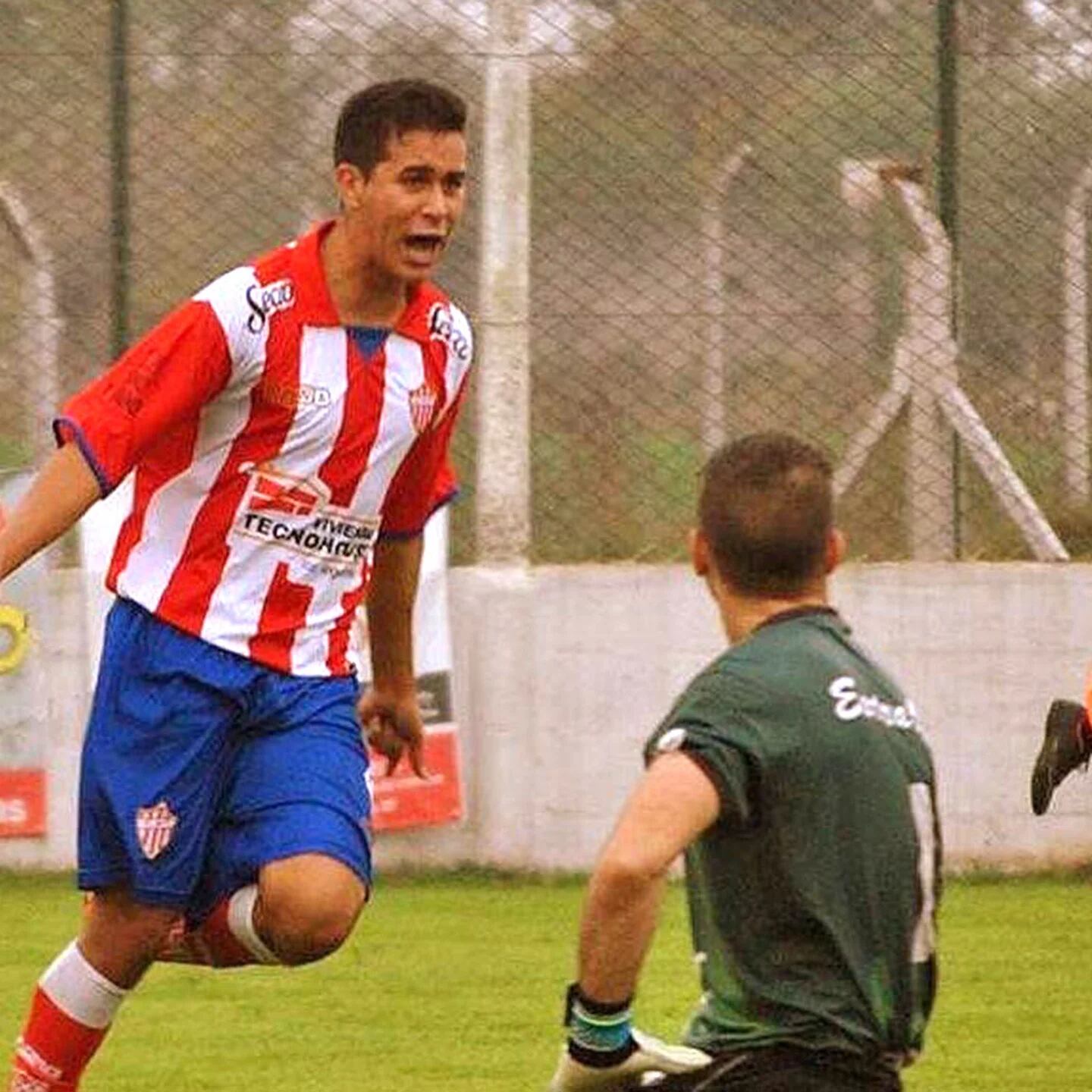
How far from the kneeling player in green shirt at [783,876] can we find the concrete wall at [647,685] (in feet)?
21.1

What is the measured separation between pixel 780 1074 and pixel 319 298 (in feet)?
8.53

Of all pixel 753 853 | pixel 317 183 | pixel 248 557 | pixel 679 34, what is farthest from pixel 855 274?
pixel 753 853

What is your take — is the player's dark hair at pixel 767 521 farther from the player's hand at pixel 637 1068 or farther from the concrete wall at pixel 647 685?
the concrete wall at pixel 647 685

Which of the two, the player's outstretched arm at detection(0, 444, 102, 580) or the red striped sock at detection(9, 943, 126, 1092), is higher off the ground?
the player's outstretched arm at detection(0, 444, 102, 580)

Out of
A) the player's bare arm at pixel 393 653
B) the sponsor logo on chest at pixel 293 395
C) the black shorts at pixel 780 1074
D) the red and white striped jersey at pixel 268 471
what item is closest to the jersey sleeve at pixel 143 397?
the red and white striped jersey at pixel 268 471

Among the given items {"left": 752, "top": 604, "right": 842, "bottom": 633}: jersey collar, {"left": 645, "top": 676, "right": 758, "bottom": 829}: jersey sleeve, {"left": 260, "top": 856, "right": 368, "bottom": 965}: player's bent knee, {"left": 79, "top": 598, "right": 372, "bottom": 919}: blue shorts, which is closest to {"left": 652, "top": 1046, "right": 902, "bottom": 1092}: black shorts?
{"left": 645, "top": 676, "right": 758, "bottom": 829}: jersey sleeve

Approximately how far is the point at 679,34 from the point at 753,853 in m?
7.15

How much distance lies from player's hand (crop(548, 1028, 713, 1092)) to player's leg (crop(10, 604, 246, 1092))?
2.23 metres

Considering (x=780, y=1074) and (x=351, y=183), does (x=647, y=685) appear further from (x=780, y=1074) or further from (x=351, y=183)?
(x=780, y=1074)

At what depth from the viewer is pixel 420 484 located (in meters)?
6.89

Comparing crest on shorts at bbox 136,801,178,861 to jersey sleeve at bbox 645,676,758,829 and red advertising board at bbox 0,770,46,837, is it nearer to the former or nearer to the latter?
jersey sleeve at bbox 645,676,758,829

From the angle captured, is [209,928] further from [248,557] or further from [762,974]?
[762,974]

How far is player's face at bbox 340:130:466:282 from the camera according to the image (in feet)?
21.4

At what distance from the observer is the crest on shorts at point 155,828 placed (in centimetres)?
645
